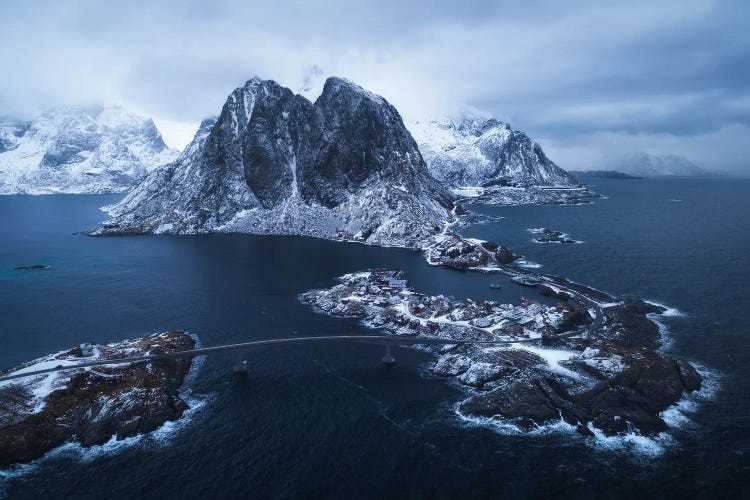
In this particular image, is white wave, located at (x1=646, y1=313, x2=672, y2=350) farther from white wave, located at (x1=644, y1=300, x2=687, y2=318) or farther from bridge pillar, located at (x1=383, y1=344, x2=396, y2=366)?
bridge pillar, located at (x1=383, y1=344, x2=396, y2=366)

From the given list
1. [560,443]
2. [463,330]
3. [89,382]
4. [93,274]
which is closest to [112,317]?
[89,382]

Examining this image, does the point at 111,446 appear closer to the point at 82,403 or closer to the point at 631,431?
the point at 82,403

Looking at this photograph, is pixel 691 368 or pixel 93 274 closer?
pixel 691 368

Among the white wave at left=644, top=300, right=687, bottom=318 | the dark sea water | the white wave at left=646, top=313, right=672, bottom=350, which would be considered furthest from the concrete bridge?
the white wave at left=644, top=300, right=687, bottom=318

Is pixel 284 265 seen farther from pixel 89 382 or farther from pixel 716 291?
pixel 716 291

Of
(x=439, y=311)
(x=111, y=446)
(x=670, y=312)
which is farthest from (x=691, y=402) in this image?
(x=111, y=446)
